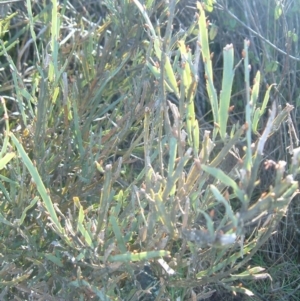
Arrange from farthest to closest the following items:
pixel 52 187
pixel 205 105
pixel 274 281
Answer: pixel 205 105 < pixel 274 281 < pixel 52 187

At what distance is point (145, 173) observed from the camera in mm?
1121

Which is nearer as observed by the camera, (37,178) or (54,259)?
(37,178)

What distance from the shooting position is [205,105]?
230 centimetres

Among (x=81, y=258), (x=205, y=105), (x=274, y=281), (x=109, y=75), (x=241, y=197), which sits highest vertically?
(x=241, y=197)

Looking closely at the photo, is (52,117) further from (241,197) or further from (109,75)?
(241,197)

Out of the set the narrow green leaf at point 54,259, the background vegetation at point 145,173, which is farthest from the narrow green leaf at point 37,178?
the narrow green leaf at point 54,259

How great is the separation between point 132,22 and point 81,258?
738mm

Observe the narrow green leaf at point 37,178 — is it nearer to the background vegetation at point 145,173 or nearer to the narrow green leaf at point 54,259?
the background vegetation at point 145,173

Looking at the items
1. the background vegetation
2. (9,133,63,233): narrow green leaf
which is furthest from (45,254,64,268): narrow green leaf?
(9,133,63,233): narrow green leaf

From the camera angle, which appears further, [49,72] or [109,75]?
[109,75]

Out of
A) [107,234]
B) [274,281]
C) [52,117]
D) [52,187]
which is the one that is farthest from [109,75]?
[274,281]

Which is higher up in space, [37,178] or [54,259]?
[37,178]

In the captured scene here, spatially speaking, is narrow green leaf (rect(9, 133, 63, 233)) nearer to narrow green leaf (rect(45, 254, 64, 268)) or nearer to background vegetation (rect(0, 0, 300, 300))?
background vegetation (rect(0, 0, 300, 300))

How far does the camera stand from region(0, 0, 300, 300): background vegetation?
0.96 metres
